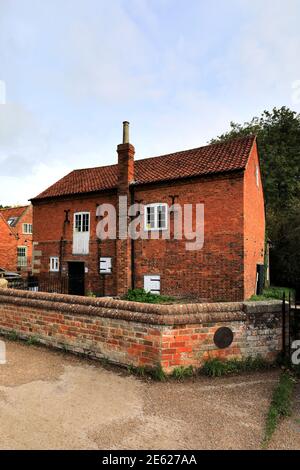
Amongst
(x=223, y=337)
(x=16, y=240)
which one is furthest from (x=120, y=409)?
(x=16, y=240)

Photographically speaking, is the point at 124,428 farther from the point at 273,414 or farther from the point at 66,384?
the point at 273,414

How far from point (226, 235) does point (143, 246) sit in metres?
4.33

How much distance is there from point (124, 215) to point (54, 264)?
20.1 feet

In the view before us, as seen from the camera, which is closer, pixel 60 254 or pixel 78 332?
pixel 78 332

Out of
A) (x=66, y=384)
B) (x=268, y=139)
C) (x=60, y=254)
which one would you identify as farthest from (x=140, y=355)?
(x=268, y=139)

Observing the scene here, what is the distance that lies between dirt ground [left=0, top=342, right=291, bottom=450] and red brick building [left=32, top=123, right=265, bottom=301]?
318 inches

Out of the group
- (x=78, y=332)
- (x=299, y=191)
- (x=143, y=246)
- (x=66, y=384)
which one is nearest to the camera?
(x=66, y=384)

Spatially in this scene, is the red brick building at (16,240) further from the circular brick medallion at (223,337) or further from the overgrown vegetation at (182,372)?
the circular brick medallion at (223,337)

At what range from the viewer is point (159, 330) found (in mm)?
5250

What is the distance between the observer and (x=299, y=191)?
2848 centimetres

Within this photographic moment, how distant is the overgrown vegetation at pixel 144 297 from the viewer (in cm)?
1367

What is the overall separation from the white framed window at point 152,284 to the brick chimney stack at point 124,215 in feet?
3.00

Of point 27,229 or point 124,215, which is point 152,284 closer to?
point 124,215

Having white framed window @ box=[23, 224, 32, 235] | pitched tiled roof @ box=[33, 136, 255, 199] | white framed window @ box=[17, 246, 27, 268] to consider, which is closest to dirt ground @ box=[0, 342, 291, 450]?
pitched tiled roof @ box=[33, 136, 255, 199]
